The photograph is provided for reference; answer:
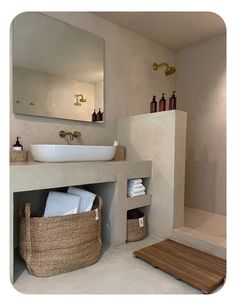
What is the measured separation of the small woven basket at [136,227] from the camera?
1.98m

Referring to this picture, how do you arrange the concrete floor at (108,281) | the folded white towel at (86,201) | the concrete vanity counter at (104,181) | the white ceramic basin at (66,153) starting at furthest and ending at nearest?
the folded white towel at (86,201)
the white ceramic basin at (66,153)
the concrete vanity counter at (104,181)
the concrete floor at (108,281)

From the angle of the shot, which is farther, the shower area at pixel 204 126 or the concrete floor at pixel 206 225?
the shower area at pixel 204 126

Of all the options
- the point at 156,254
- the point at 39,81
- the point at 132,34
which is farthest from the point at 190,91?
the point at 156,254

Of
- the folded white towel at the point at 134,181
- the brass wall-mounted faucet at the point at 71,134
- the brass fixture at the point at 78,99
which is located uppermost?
the brass fixture at the point at 78,99

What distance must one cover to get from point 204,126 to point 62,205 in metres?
1.99

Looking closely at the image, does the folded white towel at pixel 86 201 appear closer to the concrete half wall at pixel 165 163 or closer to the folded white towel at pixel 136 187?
the folded white towel at pixel 136 187

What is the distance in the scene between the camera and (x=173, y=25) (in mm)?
2461

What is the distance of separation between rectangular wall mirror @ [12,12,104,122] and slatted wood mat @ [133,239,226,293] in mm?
1298

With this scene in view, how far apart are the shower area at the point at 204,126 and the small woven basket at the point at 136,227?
55 centimetres

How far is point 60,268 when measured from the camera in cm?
149

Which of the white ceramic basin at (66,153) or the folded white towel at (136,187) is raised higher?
the white ceramic basin at (66,153)

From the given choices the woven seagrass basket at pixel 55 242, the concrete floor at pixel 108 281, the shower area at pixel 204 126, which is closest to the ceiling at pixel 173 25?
the shower area at pixel 204 126

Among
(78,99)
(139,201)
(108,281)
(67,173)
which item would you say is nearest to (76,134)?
(78,99)
